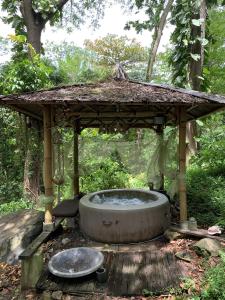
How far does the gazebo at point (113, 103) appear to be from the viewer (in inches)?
216

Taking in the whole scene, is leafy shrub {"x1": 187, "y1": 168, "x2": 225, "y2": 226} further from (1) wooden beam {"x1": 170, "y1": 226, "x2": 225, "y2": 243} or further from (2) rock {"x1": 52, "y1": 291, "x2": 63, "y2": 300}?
(2) rock {"x1": 52, "y1": 291, "x2": 63, "y2": 300}

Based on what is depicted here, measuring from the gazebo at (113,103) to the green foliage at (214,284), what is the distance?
185cm

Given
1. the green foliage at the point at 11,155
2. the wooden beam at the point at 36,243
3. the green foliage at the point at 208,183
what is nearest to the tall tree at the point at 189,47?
the green foliage at the point at 208,183

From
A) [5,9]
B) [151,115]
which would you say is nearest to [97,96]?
[151,115]

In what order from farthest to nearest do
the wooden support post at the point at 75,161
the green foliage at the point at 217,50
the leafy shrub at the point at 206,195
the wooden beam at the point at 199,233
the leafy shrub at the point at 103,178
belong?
the green foliage at the point at 217,50
the leafy shrub at the point at 103,178
the wooden support post at the point at 75,161
the leafy shrub at the point at 206,195
the wooden beam at the point at 199,233

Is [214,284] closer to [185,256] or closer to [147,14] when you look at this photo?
[185,256]

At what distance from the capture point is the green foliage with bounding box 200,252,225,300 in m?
3.85

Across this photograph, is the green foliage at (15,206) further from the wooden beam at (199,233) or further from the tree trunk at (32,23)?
the tree trunk at (32,23)

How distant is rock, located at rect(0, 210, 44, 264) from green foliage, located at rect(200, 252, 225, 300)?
11.5 ft

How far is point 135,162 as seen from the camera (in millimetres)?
9773

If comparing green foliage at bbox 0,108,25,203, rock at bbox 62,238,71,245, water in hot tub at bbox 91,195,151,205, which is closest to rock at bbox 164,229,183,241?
water in hot tub at bbox 91,195,151,205

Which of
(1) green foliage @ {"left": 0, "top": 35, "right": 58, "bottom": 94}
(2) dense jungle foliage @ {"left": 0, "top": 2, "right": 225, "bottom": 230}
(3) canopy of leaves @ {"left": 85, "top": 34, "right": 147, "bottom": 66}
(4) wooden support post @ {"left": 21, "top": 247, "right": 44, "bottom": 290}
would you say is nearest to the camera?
(4) wooden support post @ {"left": 21, "top": 247, "right": 44, "bottom": 290}

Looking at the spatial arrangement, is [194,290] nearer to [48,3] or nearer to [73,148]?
[73,148]

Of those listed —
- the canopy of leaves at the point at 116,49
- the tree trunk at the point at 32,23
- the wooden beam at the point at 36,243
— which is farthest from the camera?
the canopy of leaves at the point at 116,49
